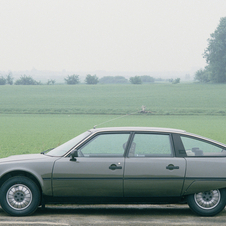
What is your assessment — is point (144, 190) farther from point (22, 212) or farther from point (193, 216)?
point (22, 212)

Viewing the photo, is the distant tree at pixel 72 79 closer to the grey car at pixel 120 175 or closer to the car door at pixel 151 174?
the grey car at pixel 120 175

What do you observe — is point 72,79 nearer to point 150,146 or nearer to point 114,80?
point 114,80

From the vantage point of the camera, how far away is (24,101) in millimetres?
75375

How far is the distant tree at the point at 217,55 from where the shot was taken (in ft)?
321

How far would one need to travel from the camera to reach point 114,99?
7762cm

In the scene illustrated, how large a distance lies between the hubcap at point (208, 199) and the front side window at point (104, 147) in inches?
57.4

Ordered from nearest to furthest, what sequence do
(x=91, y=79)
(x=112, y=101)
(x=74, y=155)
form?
(x=74, y=155) → (x=112, y=101) → (x=91, y=79)

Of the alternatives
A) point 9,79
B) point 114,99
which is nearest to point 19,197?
point 114,99

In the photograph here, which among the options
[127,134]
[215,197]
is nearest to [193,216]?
[215,197]

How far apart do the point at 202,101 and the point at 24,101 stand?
93.0 ft

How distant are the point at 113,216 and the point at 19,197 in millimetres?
1554

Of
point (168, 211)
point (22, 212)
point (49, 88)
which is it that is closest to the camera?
point (22, 212)

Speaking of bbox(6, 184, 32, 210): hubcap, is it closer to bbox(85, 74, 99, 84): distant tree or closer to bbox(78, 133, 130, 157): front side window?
bbox(78, 133, 130, 157): front side window

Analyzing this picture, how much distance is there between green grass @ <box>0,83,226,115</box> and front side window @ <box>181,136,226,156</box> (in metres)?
48.8
